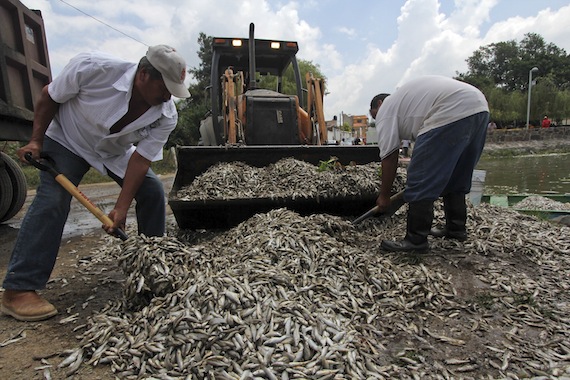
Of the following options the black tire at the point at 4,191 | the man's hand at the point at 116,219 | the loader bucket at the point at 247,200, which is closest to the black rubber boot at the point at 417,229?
the loader bucket at the point at 247,200

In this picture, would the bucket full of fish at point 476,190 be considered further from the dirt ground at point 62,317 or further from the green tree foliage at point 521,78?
the green tree foliage at point 521,78

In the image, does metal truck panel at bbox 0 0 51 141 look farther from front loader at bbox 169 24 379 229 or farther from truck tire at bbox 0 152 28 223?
front loader at bbox 169 24 379 229

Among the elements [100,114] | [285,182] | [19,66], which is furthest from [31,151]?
[19,66]

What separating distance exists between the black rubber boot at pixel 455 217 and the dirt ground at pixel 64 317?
49 centimetres

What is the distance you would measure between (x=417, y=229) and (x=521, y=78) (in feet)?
204

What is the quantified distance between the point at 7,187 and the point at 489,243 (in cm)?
639

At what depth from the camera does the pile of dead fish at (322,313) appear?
2.10 meters

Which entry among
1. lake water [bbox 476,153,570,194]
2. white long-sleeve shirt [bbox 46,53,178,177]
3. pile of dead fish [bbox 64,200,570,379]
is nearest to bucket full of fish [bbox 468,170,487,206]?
pile of dead fish [bbox 64,200,570,379]

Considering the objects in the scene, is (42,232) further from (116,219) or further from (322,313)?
(322,313)

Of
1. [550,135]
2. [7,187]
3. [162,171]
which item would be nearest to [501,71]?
[550,135]

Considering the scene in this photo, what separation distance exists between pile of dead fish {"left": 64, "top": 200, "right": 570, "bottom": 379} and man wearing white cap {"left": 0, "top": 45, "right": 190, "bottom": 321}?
1.74ft

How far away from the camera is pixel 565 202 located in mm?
7402

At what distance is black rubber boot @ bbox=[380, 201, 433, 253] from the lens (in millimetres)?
3537

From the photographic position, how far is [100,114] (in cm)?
290
